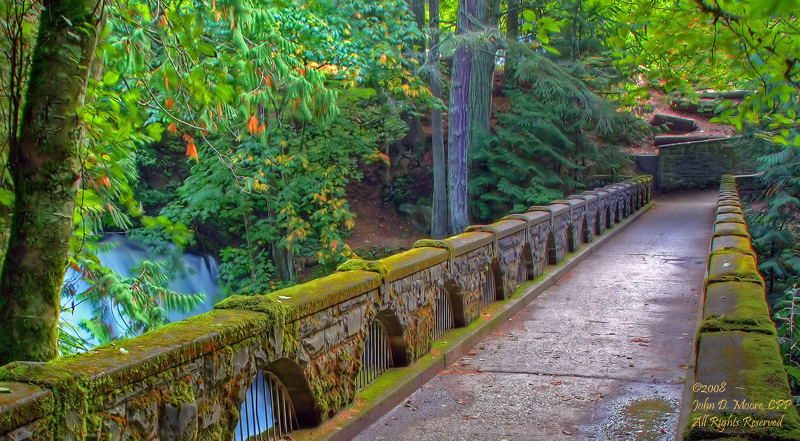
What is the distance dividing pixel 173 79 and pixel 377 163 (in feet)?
64.1

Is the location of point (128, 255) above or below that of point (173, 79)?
below

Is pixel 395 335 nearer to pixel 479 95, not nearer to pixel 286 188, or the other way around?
pixel 286 188

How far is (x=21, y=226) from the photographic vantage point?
2.90 meters

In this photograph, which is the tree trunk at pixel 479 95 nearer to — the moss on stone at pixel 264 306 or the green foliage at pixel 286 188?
the green foliage at pixel 286 188

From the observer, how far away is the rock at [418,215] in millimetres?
21953

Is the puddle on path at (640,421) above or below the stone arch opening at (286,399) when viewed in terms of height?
below

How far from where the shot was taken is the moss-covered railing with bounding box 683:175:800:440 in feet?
8.72

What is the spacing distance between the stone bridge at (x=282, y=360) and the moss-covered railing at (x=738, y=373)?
7.39 ft

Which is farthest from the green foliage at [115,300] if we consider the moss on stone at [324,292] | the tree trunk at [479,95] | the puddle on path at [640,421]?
the tree trunk at [479,95]

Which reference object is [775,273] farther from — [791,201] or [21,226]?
[21,226]

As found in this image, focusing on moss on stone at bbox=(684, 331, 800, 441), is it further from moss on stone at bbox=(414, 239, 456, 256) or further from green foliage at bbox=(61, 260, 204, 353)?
green foliage at bbox=(61, 260, 204, 353)

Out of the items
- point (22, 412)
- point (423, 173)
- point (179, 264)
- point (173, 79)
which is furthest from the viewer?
point (423, 173)

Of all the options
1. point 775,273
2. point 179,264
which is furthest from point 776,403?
point 179,264

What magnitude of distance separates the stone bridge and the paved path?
0.33 metres
